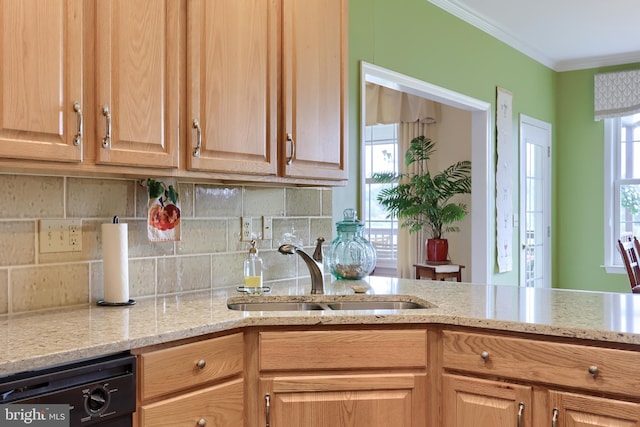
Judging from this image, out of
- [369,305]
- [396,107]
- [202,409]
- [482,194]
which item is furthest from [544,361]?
[396,107]

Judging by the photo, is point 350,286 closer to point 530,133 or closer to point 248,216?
point 248,216

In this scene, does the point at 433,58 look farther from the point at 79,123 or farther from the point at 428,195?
the point at 79,123

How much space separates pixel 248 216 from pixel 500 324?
1.22 metres

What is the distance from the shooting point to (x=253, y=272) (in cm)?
242

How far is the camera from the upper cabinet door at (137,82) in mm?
1740

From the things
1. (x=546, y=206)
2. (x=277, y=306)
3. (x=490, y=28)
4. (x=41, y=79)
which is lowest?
(x=277, y=306)

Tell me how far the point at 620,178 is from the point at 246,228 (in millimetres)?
4553

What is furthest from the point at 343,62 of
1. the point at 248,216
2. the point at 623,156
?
the point at 623,156

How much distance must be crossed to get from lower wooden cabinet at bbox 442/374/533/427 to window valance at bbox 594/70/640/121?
15.3 ft

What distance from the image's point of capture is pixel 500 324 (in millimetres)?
1785

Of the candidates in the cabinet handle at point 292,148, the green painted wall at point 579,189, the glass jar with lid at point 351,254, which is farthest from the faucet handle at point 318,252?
the green painted wall at point 579,189

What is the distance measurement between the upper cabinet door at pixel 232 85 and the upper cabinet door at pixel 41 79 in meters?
0.41

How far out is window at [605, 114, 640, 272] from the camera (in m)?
5.68

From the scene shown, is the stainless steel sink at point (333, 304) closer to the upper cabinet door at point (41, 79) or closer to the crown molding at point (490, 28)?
the upper cabinet door at point (41, 79)
